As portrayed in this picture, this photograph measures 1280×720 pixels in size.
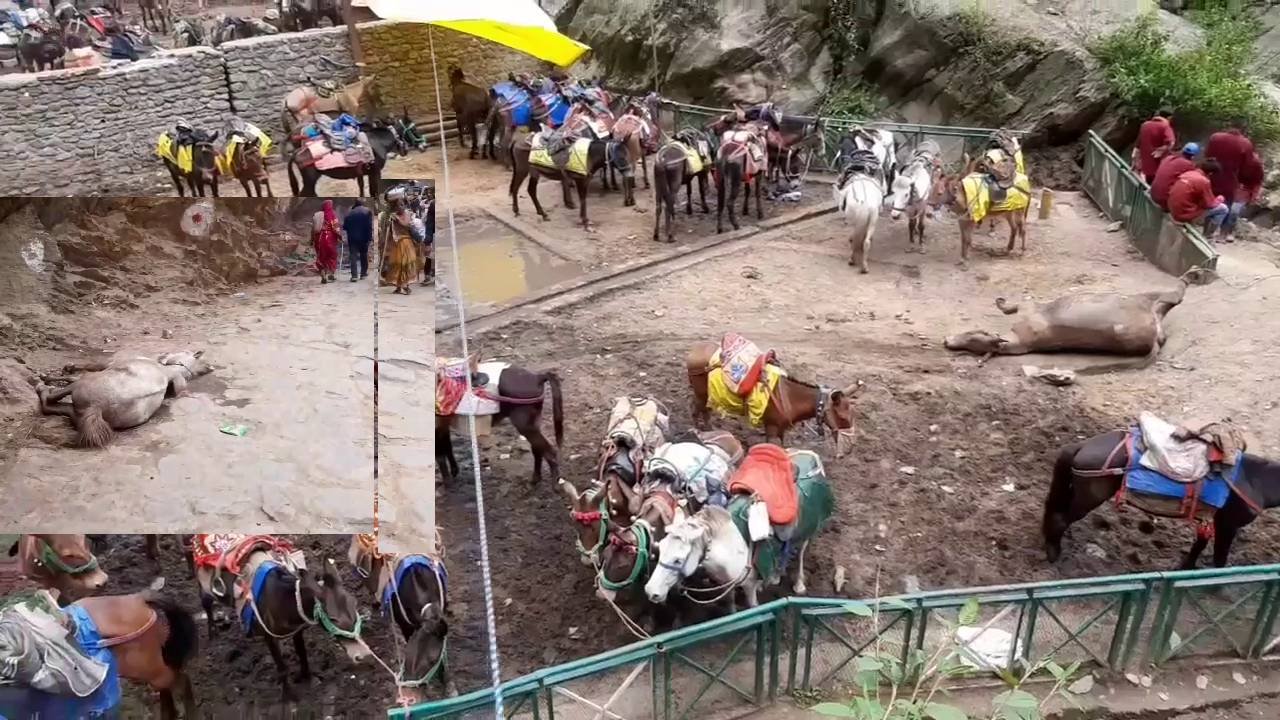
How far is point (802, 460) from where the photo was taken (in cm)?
632

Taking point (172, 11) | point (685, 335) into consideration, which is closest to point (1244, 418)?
point (685, 335)

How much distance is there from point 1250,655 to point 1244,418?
2588 mm

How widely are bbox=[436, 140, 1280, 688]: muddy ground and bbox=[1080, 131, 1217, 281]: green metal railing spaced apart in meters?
0.22

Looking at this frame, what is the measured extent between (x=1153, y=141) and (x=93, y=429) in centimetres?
1157

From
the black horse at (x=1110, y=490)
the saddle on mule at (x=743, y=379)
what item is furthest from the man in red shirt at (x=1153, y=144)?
the saddle on mule at (x=743, y=379)

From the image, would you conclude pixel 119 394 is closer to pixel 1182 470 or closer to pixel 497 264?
pixel 497 264

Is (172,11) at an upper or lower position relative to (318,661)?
upper

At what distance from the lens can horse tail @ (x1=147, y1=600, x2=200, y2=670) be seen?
4883 millimetres

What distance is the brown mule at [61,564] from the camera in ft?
14.6

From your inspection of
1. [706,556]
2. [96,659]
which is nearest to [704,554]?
[706,556]

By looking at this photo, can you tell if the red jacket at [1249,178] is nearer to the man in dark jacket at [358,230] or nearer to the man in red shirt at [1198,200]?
the man in red shirt at [1198,200]

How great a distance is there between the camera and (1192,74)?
12641mm

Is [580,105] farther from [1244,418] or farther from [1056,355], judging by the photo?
[1244,418]

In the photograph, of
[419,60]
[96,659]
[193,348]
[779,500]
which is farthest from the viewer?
[419,60]
